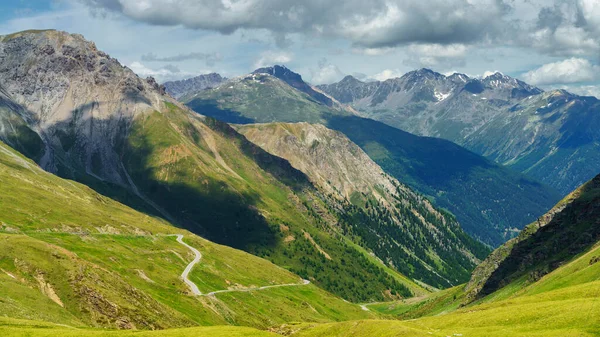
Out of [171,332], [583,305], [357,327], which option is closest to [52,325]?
[171,332]

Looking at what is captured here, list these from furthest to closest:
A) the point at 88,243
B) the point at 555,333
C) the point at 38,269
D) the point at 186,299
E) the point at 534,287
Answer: the point at 88,243 → the point at 534,287 → the point at 186,299 → the point at 38,269 → the point at 555,333

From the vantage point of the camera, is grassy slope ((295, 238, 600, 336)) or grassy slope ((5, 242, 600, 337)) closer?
grassy slope ((5, 242, 600, 337))

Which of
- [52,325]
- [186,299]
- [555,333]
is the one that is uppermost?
[555,333]

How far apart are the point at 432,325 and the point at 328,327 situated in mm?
25072

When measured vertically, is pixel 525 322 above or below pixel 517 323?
above

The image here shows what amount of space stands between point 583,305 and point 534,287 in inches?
3138

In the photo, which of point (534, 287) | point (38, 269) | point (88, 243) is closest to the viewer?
point (38, 269)

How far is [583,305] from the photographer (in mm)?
99812

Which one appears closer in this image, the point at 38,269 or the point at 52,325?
the point at 52,325

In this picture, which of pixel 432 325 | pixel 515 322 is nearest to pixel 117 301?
pixel 432 325

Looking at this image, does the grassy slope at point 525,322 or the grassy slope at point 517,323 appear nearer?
the grassy slope at point 517,323

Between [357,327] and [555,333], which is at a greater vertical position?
[555,333]

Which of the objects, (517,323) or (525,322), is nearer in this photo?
(525,322)

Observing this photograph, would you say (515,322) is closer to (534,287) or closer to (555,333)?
(555,333)
